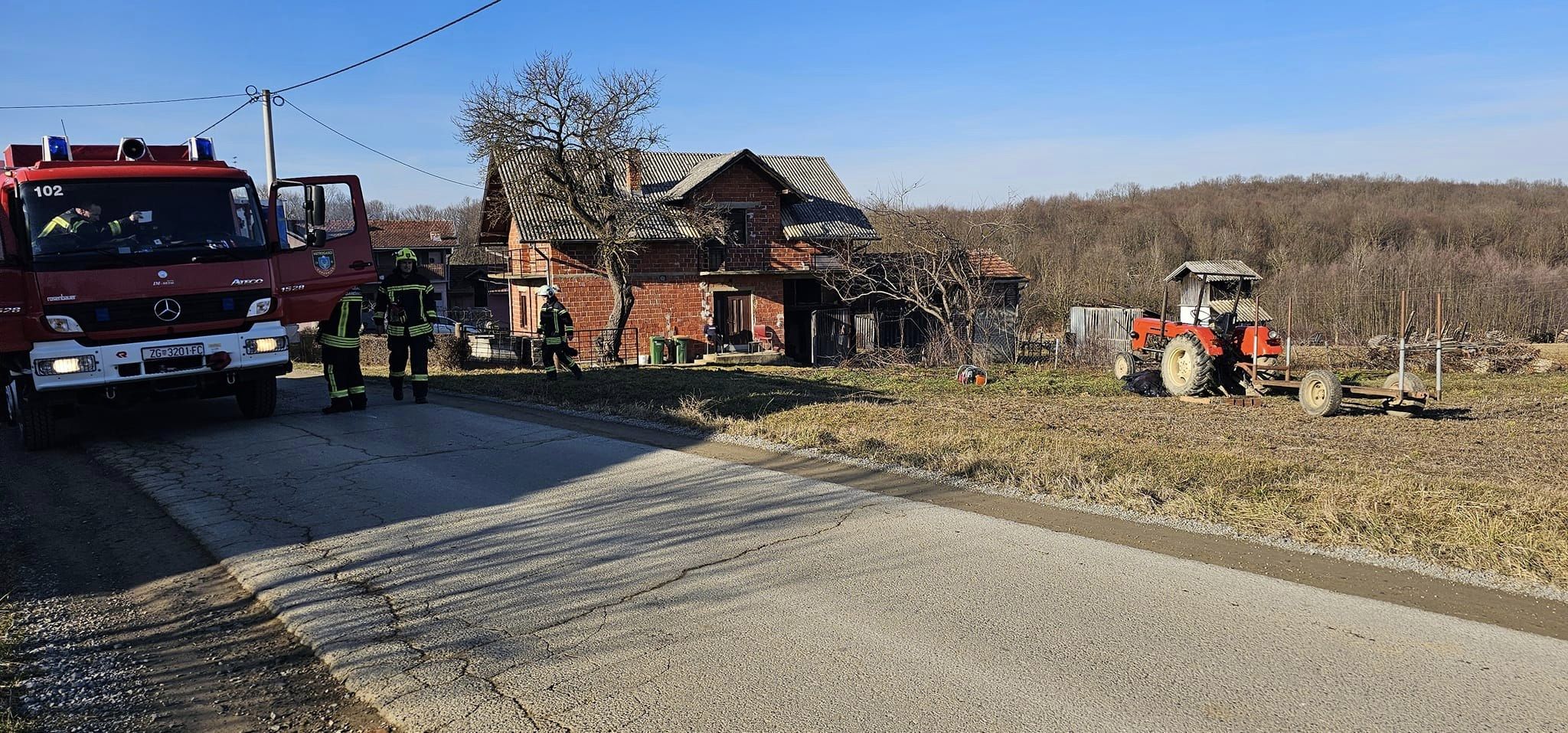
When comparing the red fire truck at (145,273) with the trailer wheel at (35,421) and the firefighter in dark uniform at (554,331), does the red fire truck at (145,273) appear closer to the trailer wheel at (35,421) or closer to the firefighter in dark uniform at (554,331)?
the trailer wheel at (35,421)

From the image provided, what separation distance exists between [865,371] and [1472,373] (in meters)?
16.4

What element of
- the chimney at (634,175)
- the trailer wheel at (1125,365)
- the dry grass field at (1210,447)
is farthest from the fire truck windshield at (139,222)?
the chimney at (634,175)

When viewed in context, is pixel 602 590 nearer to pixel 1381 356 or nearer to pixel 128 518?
pixel 128 518

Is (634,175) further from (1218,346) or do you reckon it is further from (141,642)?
(141,642)

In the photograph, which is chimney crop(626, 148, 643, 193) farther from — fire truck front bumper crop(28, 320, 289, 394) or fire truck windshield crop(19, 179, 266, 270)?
fire truck front bumper crop(28, 320, 289, 394)

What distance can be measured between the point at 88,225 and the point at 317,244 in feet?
7.14

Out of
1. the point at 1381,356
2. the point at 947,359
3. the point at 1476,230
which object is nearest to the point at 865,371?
the point at 947,359

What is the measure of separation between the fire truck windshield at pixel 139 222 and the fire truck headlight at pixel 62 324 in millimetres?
493

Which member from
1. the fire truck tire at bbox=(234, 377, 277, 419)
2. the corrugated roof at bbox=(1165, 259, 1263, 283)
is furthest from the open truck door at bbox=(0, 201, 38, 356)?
the corrugated roof at bbox=(1165, 259, 1263, 283)

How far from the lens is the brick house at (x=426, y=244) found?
2579 inches

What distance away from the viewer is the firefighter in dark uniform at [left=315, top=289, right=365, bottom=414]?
484 inches

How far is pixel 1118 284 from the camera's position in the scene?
5606 cm

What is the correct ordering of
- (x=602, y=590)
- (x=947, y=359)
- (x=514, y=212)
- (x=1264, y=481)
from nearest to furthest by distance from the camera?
(x=602, y=590)
(x=1264, y=481)
(x=947, y=359)
(x=514, y=212)

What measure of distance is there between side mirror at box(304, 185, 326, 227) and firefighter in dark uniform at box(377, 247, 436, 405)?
188 centimetres
